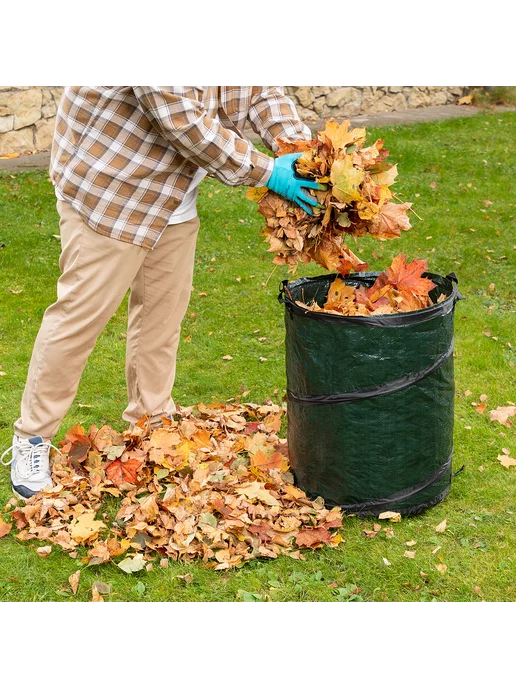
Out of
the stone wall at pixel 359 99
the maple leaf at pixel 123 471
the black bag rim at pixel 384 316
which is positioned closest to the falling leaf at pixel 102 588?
the maple leaf at pixel 123 471

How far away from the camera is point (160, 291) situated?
358 centimetres

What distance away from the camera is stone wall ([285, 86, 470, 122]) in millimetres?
10969

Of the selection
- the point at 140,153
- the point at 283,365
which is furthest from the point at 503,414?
the point at 140,153

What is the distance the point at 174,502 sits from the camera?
10.7ft

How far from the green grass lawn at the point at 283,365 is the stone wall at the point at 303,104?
828 mm

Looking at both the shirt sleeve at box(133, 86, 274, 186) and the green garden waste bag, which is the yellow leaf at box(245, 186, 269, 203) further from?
the green garden waste bag

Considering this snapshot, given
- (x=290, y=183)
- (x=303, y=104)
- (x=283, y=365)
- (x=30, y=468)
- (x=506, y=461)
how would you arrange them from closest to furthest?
(x=290, y=183)
(x=30, y=468)
(x=506, y=461)
(x=283, y=365)
(x=303, y=104)

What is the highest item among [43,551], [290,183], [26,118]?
[290,183]

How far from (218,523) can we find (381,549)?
62 cm

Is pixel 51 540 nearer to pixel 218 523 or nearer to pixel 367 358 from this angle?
pixel 218 523

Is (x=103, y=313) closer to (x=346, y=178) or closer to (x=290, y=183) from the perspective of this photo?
(x=290, y=183)

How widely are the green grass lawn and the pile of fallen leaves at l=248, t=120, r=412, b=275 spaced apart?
1.08m

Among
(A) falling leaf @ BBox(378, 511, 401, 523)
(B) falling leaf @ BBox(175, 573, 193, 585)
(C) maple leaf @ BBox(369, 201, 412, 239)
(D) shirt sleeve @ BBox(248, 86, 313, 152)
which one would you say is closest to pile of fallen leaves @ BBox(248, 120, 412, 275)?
(C) maple leaf @ BBox(369, 201, 412, 239)

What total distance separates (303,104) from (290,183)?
836cm
